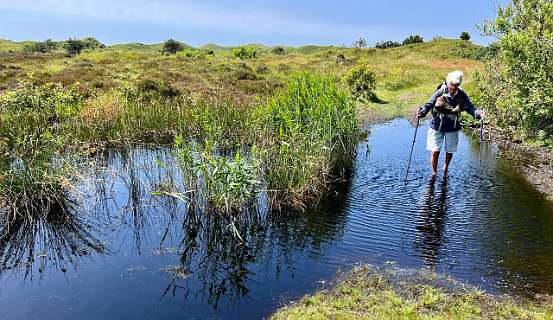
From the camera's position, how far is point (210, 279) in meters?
6.02

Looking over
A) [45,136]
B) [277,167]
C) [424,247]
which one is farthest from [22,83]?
[424,247]

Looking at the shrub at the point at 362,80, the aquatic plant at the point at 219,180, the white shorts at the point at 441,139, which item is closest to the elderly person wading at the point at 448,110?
the white shorts at the point at 441,139

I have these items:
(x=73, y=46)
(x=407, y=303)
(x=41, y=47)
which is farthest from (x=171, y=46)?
(x=407, y=303)

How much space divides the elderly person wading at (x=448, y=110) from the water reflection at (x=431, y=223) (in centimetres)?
90

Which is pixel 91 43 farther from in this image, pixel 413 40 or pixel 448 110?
pixel 448 110

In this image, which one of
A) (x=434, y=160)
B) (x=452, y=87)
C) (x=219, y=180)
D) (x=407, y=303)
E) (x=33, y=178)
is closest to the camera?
Answer: (x=407, y=303)

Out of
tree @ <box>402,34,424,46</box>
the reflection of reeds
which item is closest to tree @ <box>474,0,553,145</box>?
the reflection of reeds

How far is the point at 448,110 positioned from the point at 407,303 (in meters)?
5.72

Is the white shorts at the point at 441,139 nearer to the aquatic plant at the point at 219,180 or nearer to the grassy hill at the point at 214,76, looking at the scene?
the aquatic plant at the point at 219,180

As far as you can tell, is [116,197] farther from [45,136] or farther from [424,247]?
[424,247]

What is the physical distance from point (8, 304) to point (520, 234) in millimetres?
7054

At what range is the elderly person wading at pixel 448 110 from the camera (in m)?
9.51

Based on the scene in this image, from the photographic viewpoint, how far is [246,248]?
6938 mm

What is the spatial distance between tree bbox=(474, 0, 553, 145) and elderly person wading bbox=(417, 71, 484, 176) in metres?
3.01
